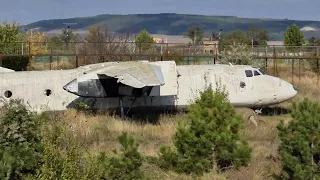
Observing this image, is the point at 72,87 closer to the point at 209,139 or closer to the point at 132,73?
the point at 132,73

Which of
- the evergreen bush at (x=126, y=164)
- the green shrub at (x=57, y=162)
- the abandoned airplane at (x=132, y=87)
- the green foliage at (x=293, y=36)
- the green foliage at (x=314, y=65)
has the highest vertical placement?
the green foliage at (x=293, y=36)

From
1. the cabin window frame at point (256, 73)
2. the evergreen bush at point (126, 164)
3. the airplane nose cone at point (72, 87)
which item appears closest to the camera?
the evergreen bush at point (126, 164)

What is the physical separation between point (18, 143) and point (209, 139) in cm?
525

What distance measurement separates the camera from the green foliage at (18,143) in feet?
36.4

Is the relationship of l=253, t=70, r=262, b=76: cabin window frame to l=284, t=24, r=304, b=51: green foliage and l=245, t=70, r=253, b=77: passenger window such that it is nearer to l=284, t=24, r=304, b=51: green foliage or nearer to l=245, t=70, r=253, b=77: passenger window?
l=245, t=70, r=253, b=77: passenger window

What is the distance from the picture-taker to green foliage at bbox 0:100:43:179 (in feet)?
36.4

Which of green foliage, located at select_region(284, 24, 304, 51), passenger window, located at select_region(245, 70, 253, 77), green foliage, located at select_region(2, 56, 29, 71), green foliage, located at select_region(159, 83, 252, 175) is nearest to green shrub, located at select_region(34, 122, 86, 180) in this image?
green foliage, located at select_region(159, 83, 252, 175)

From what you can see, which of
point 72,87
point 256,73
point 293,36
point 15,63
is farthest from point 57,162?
point 293,36

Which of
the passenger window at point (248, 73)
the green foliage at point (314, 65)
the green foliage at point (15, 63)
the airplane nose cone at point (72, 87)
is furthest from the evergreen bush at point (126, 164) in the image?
the green foliage at point (314, 65)

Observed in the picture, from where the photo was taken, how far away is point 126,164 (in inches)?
487

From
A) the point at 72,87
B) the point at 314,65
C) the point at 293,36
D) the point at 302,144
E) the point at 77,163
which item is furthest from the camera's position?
the point at 293,36

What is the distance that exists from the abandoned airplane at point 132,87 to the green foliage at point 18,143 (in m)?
7.58

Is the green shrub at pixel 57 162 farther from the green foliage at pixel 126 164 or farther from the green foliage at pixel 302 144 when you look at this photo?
the green foliage at pixel 302 144

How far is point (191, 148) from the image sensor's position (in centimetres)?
1433
